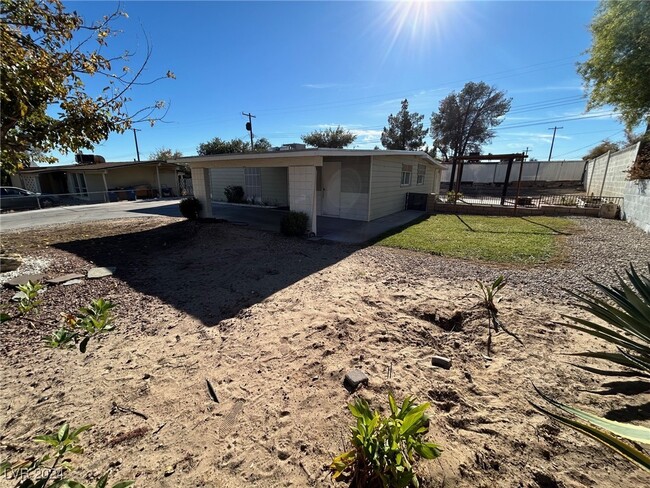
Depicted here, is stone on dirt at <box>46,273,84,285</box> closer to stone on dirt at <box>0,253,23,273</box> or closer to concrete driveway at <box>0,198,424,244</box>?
stone on dirt at <box>0,253,23,273</box>

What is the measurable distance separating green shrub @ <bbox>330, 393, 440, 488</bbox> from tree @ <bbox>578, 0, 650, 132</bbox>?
12651 millimetres

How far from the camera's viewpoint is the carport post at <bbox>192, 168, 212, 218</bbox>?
10953mm

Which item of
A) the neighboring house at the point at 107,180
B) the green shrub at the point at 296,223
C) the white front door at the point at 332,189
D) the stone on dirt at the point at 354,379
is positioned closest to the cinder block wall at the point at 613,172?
the white front door at the point at 332,189

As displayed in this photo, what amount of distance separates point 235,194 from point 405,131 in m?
26.2

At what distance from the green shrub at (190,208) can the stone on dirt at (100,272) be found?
5767 millimetres

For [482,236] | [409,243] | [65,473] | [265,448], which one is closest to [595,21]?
[482,236]

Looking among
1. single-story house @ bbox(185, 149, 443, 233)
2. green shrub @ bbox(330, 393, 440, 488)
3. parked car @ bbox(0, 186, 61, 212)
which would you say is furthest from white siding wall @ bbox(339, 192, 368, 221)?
parked car @ bbox(0, 186, 61, 212)

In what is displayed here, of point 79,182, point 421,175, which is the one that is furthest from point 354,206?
point 79,182

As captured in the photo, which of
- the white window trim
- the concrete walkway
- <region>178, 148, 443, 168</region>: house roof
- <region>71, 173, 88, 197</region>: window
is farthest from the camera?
<region>71, 173, 88, 197</region>: window

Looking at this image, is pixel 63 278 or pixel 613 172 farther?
pixel 613 172

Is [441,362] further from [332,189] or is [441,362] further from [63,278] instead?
[332,189]

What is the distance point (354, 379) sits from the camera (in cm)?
252

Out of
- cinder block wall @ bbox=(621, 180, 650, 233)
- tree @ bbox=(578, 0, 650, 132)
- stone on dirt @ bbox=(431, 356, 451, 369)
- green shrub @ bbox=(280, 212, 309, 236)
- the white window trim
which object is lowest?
stone on dirt @ bbox=(431, 356, 451, 369)

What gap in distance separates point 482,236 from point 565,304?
15.8 feet
